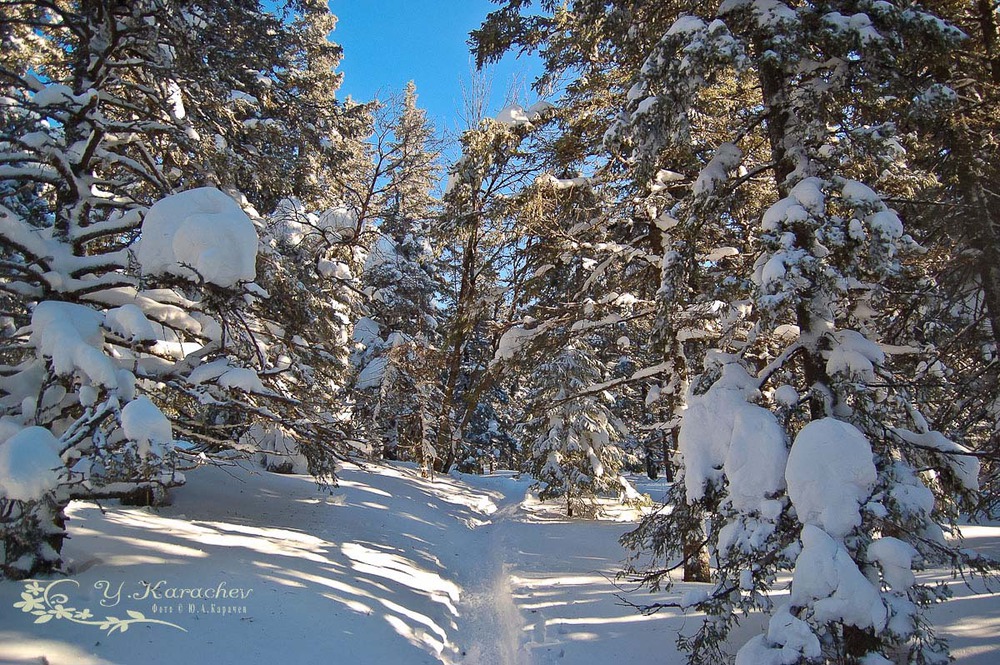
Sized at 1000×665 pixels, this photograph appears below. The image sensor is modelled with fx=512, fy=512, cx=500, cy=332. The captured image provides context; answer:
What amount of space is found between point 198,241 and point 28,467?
2364mm

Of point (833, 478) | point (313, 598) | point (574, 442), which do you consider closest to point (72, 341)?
point (313, 598)

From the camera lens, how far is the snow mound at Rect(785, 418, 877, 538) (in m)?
4.05

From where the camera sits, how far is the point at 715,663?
521 cm

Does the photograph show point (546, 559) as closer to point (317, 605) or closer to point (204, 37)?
point (317, 605)

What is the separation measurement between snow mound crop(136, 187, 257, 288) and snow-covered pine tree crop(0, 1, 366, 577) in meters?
0.02

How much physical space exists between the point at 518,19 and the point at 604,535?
1205cm

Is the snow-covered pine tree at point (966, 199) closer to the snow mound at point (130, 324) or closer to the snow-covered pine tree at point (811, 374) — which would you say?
the snow-covered pine tree at point (811, 374)

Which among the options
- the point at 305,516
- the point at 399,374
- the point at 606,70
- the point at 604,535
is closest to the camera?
the point at 606,70

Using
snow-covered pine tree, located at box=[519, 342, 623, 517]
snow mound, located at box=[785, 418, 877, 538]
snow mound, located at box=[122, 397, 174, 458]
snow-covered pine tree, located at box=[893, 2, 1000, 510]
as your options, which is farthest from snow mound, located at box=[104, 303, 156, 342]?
snow-covered pine tree, located at box=[519, 342, 623, 517]

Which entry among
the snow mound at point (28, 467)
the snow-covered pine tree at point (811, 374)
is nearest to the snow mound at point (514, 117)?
the snow-covered pine tree at point (811, 374)

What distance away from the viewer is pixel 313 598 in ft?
22.0

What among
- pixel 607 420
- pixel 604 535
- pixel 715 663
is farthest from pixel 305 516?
pixel 607 420

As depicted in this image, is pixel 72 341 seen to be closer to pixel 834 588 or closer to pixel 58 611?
pixel 58 611

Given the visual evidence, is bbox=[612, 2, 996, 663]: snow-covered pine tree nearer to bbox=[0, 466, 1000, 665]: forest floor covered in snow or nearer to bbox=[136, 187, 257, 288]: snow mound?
bbox=[0, 466, 1000, 665]: forest floor covered in snow
